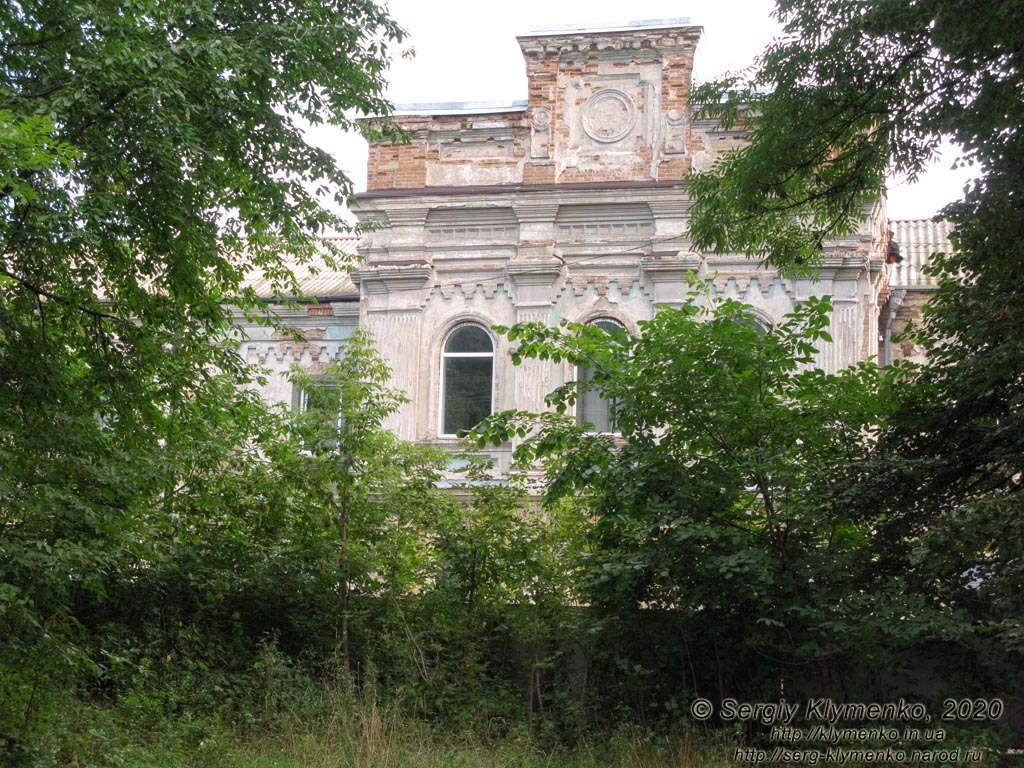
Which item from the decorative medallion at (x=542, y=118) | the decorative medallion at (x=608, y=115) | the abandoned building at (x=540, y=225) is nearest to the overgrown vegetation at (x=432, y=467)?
the abandoned building at (x=540, y=225)

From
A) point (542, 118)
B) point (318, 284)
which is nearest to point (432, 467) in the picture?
point (542, 118)

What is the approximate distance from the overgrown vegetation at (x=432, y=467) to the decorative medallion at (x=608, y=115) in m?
7.16

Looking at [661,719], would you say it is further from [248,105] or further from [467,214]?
[467,214]

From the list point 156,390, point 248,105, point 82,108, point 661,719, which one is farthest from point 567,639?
point 82,108

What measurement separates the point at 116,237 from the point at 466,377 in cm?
1015

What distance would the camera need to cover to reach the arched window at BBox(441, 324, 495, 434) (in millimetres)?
19297

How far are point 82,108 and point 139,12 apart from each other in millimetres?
927

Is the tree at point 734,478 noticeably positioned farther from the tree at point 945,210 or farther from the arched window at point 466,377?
the arched window at point 466,377

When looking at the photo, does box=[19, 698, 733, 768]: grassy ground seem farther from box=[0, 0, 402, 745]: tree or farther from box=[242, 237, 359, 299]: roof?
box=[242, 237, 359, 299]: roof

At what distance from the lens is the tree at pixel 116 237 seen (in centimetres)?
899

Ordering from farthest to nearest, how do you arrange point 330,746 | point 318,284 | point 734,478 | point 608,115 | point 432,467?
point 318,284
point 608,115
point 432,467
point 734,478
point 330,746

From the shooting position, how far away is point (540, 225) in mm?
19484

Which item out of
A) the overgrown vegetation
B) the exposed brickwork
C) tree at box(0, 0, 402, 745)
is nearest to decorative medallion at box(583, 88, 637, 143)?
the exposed brickwork

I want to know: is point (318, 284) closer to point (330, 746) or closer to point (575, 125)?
point (575, 125)
